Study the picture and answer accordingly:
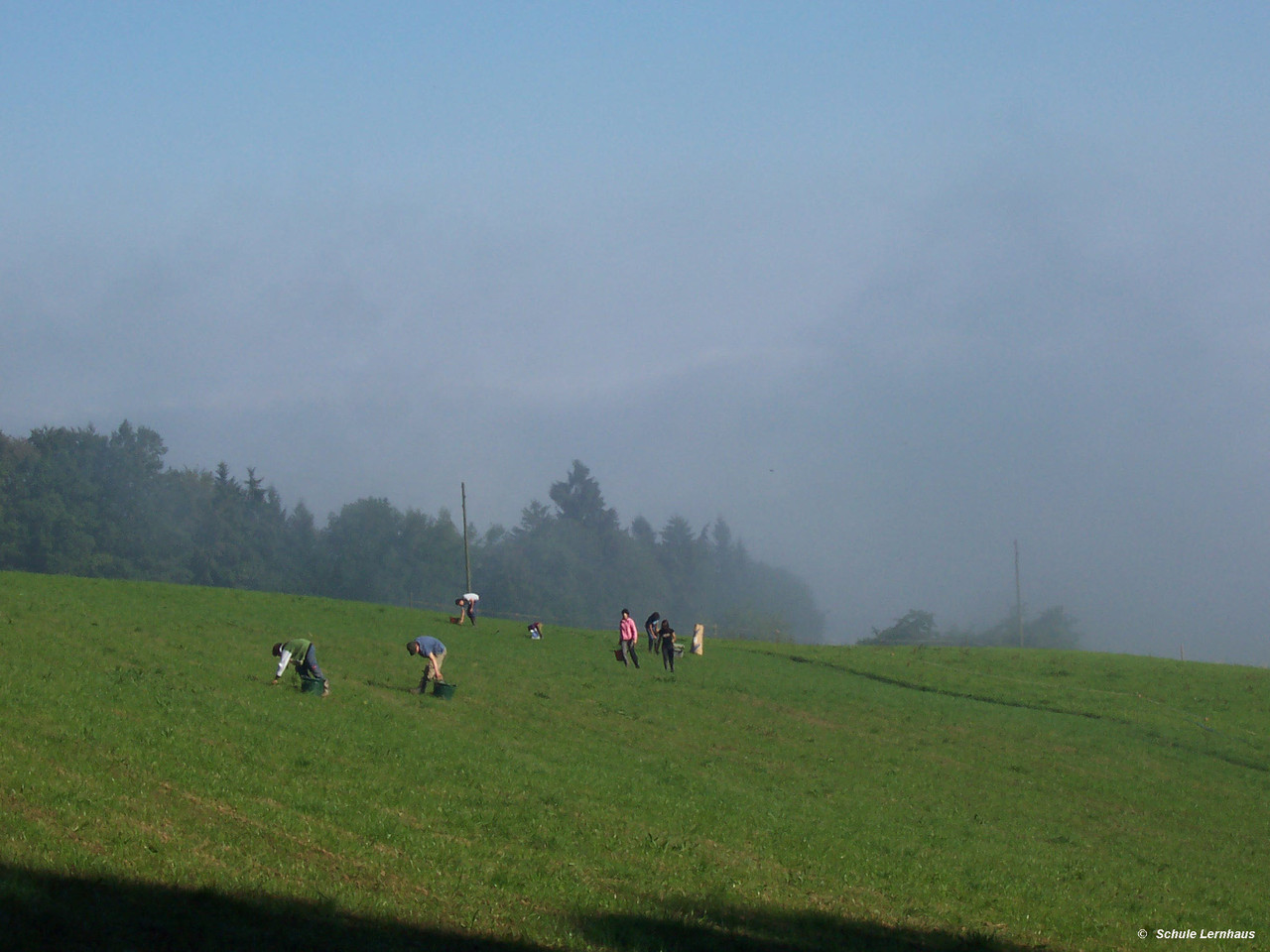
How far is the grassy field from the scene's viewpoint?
11.4 m

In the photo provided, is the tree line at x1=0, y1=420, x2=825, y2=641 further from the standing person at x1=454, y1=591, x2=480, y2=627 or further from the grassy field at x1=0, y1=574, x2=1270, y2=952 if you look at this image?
the grassy field at x1=0, y1=574, x2=1270, y2=952

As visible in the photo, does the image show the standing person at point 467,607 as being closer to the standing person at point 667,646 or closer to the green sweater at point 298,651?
the standing person at point 667,646

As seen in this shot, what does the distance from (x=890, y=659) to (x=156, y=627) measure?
40.2 m

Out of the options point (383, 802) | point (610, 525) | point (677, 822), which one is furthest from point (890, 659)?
point (610, 525)

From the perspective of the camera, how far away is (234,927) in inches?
396

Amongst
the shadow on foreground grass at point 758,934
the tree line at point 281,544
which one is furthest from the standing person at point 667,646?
Result: the tree line at point 281,544

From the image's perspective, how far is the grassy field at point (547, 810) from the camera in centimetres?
1138

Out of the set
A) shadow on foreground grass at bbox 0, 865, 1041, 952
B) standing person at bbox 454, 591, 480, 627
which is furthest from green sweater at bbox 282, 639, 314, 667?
standing person at bbox 454, 591, 480, 627

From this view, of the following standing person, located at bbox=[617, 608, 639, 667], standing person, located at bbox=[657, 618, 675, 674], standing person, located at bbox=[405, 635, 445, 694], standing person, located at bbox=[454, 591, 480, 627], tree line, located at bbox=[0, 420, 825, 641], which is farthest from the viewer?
tree line, located at bbox=[0, 420, 825, 641]

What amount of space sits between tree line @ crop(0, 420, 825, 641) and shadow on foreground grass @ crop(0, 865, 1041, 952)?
284ft

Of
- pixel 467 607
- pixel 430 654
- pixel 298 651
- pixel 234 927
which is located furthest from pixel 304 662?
pixel 467 607

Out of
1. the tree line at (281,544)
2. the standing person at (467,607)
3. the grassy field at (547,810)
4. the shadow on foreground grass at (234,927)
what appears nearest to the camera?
the shadow on foreground grass at (234,927)

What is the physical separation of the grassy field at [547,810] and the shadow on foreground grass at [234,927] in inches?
1.6

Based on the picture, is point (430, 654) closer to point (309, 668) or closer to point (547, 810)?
point (309, 668)
